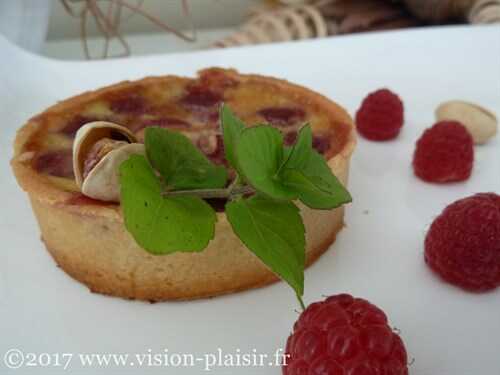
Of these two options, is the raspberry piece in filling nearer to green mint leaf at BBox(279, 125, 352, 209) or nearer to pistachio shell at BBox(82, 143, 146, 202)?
pistachio shell at BBox(82, 143, 146, 202)

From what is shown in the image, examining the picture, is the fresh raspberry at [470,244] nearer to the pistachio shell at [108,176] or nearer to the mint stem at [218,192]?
the mint stem at [218,192]

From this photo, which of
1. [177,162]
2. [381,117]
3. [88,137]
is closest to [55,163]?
[88,137]

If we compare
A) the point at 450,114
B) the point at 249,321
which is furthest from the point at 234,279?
the point at 450,114

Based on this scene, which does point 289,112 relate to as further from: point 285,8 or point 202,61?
A: point 285,8

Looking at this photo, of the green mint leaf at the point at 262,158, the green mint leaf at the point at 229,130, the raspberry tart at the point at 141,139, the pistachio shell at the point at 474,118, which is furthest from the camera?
the pistachio shell at the point at 474,118

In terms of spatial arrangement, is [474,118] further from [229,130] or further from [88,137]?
[88,137]

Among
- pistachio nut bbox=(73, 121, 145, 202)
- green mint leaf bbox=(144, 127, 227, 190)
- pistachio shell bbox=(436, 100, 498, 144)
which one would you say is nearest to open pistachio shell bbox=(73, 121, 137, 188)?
pistachio nut bbox=(73, 121, 145, 202)

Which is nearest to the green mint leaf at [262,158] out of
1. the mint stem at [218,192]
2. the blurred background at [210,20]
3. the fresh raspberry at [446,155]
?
the mint stem at [218,192]
